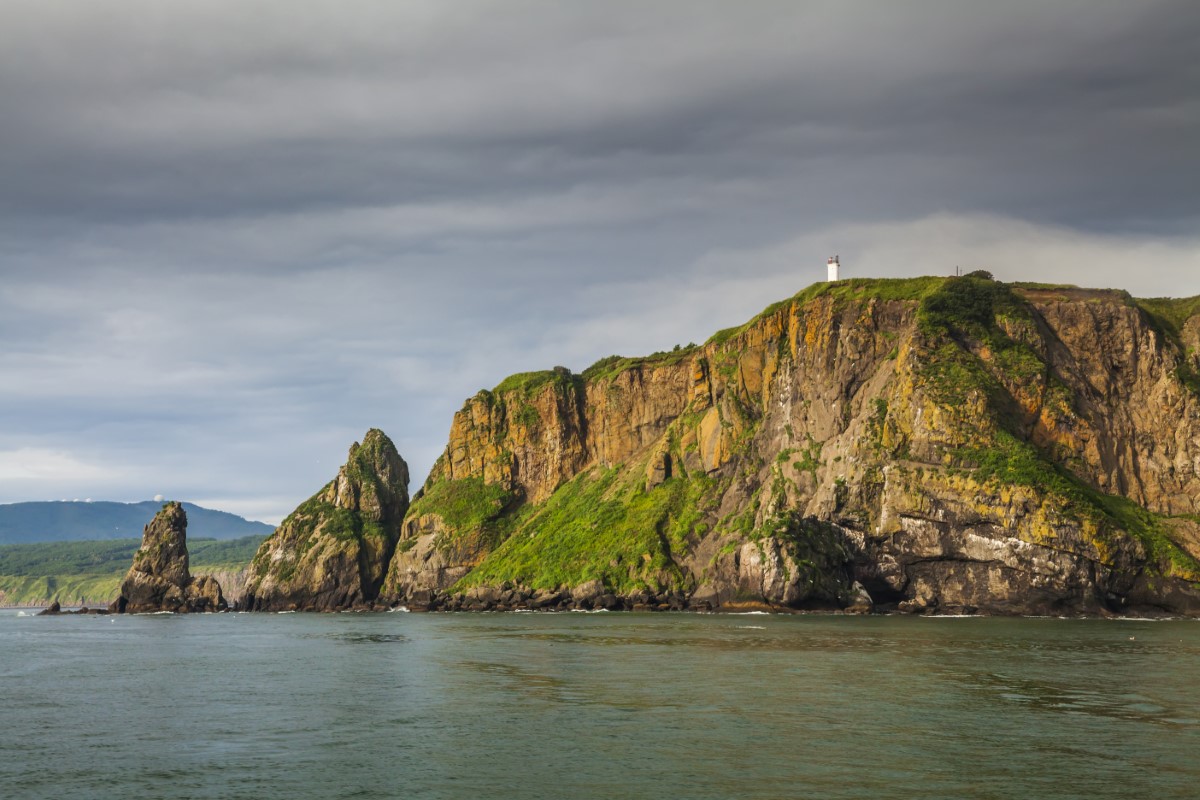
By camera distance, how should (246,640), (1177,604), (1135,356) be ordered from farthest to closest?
(1135,356), (1177,604), (246,640)

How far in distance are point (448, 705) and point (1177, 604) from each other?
389ft

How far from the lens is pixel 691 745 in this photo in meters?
38.1

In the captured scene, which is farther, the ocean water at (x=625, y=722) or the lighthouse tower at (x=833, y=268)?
the lighthouse tower at (x=833, y=268)

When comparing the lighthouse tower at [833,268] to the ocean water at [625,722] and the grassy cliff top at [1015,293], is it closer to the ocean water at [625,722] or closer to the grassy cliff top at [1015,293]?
the grassy cliff top at [1015,293]

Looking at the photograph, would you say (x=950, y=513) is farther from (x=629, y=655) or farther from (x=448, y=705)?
(x=448, y=705)

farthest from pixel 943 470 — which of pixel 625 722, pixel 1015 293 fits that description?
pixel 625 722

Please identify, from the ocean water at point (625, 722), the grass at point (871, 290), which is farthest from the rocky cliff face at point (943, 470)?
the ocean water at point (625, 722)

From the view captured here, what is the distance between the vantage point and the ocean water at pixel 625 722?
106ft

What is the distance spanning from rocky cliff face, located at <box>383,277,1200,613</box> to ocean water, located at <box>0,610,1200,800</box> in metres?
50.8

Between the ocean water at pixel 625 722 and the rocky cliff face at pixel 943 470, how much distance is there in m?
50.8

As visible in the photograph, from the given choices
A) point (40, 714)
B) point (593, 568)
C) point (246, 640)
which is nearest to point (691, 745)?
point (40, 714)

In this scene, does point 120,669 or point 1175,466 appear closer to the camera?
point 120,669

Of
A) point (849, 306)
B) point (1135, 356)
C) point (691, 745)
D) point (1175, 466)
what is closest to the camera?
point (691, 745)

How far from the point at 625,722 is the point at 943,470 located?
11253 centimetres
